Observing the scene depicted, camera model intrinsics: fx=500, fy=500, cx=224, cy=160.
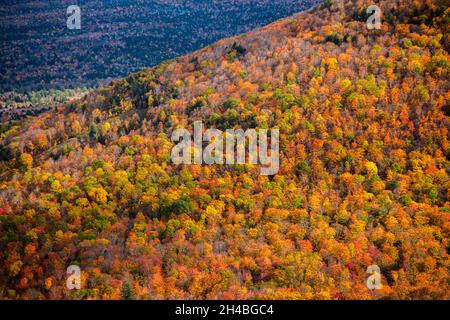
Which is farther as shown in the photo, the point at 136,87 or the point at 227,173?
the point at 136,87

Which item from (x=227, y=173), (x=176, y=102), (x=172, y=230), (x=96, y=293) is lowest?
(x=96, y=293)

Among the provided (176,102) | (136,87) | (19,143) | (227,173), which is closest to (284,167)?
(227,173)

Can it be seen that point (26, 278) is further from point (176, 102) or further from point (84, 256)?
point (176, 102)

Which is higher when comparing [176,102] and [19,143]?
[176,102]

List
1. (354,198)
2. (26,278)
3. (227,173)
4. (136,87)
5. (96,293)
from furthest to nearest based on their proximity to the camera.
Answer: (136,87), (227,173), (354,198), (26,278), (96,293)

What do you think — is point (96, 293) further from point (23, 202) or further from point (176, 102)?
point (176, 102)
